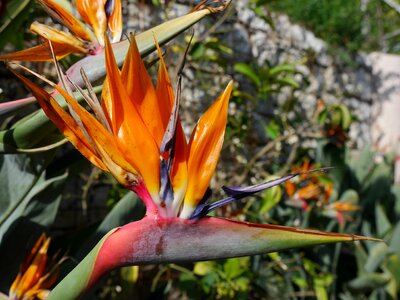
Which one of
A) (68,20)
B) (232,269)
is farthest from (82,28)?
(232,269)

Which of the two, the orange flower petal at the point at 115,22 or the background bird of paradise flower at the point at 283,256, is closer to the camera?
the orange flower petal at the point at 115,22

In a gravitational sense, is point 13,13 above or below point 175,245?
above

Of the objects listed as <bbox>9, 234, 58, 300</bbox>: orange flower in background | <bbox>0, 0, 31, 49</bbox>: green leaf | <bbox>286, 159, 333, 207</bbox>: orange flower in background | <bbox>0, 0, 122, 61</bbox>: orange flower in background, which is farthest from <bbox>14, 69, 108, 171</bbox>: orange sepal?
<bbox>286, 159, 333, 207</bbox>: orange flower in background

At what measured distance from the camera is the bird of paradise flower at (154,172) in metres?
0.45

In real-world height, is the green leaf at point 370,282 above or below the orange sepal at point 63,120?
below

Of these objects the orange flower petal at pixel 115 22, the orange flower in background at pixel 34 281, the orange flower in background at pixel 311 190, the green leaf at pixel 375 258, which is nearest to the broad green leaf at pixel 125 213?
the orange flower in background at pixel 34 281

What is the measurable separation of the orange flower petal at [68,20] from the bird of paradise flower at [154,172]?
159mm

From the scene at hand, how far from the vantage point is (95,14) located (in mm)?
685

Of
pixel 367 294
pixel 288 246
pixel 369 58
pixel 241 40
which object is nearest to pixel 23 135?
pixel 288 246

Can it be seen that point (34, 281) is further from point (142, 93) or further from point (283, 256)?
point (283, 256)

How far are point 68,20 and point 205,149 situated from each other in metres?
0.27

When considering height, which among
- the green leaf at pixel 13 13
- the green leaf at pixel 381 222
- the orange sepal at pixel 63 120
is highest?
the green leaf at pixel 13 13

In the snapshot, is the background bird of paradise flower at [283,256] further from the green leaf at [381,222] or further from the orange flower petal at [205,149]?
the orange flower petal at [205,149]

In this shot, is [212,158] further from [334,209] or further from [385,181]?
[385,181]
